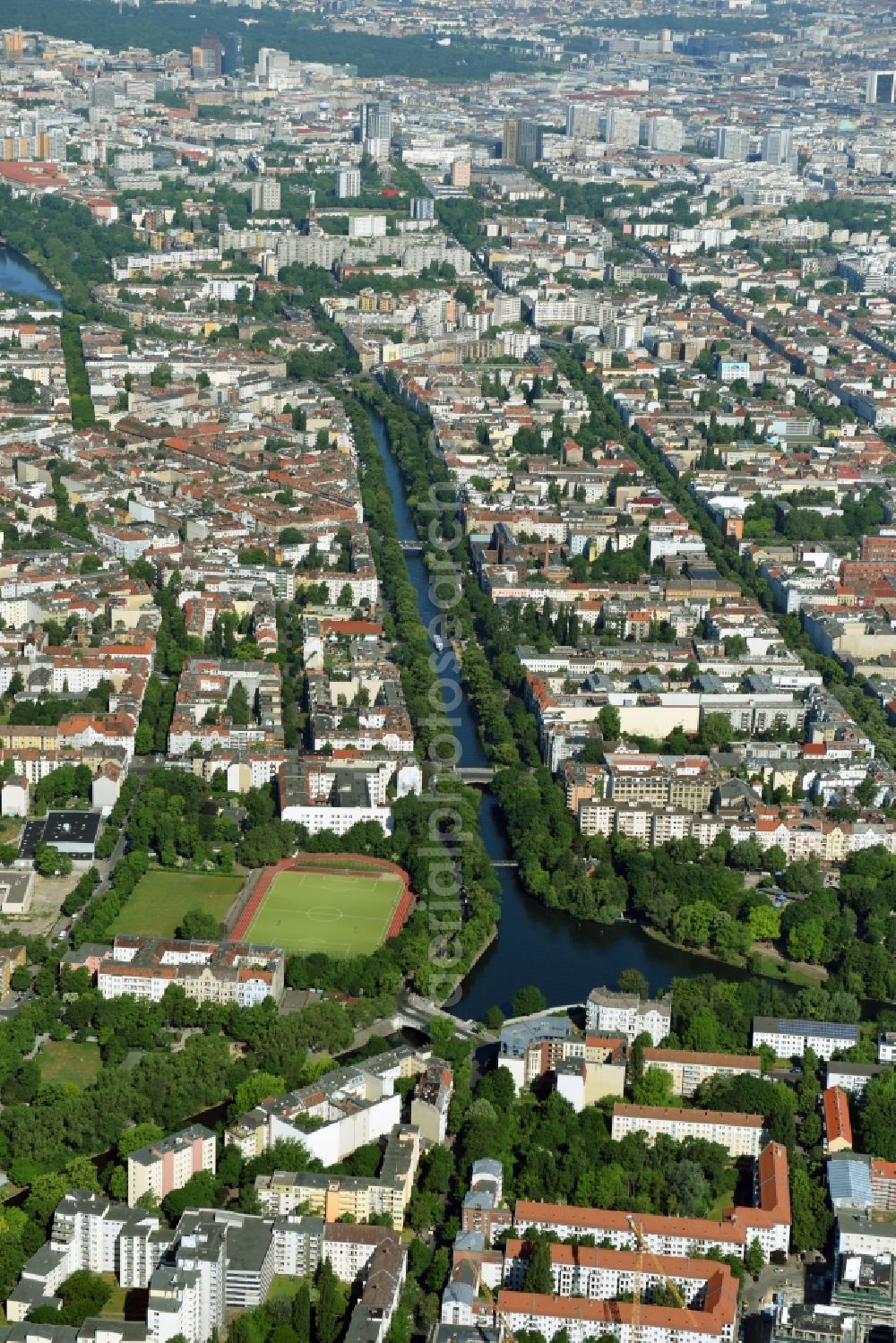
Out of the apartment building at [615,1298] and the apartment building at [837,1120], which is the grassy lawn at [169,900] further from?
Result: the apartment building at [615,1298]

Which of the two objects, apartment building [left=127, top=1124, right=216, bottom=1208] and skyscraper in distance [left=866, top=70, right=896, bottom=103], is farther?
skyscraper in distance [left=866, top=70, right=896, bottom=103]

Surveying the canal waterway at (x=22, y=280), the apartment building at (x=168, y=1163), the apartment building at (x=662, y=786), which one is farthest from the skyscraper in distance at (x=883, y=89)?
the apartment building at (x=168, y=1163)

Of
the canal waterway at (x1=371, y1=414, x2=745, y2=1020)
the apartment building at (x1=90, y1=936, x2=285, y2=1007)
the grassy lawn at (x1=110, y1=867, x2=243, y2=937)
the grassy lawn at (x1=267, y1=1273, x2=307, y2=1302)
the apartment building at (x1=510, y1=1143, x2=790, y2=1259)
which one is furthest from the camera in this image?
the grassy lawn at (x1=110, y1=867, x2=243, y2=937)

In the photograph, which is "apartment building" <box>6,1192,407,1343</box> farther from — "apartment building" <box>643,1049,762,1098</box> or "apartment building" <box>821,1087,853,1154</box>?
"apartment building" <box>821,1087,853,1154</box>

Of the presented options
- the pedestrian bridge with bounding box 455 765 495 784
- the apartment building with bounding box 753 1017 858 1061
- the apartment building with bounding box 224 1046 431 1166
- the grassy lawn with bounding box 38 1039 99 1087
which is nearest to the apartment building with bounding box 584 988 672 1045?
the apartment building with bounding box 753 1017 858 1061

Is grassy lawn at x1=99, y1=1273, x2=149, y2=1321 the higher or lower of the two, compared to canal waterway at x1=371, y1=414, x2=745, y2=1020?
higher

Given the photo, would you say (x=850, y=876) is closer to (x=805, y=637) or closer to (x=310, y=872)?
(x=310, y=872)

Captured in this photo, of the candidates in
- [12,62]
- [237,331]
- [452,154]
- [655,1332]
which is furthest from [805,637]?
[12,62]
